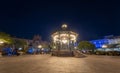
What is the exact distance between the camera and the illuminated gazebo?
145 ft

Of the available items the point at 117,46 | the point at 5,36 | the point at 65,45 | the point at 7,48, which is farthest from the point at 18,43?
the point at 117,46

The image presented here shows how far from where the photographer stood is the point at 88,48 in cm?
9694

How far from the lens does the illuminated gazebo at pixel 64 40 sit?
145 ft

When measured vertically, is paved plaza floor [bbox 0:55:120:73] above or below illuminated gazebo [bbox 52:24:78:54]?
below

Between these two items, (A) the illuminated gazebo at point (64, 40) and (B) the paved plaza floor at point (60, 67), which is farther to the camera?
(A) the illuminated gazebo at point (64, 40)

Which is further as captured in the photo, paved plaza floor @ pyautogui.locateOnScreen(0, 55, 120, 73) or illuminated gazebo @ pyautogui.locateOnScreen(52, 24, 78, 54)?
illuminated gazebo @ pyautogui.locateOnScreen(52, 24, 78, 54)

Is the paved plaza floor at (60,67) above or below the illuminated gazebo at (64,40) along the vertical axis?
below

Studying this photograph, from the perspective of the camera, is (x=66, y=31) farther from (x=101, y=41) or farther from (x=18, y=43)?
(x=101, y=41)

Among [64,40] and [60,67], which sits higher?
[64,40]

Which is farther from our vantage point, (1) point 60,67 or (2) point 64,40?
(2) point 64,40

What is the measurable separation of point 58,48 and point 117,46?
69.4 metres

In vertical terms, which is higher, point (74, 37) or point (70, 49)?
point (74, 37)

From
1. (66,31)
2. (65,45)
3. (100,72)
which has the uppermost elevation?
(66,31)

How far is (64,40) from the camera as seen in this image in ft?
151
